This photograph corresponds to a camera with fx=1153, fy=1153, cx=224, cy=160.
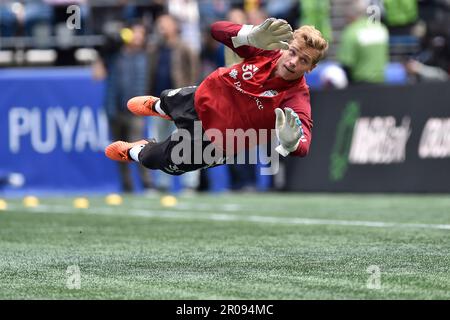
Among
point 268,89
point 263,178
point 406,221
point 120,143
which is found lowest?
point 263,178

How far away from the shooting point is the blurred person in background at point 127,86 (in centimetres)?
1619

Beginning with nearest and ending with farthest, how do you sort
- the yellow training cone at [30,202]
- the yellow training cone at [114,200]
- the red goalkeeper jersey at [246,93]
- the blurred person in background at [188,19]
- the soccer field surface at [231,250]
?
1. the soccer field surface at [231,250]
2. the red goalkeeper jersey at [246,93]
3. the yellow training cone at [30,202]
4. the yellow training cone at [114,200]
5. the blurred person in background at [188,19]

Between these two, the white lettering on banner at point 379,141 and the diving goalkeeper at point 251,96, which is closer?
the diving goalkeeper at point 251,96

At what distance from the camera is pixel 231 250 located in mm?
8289

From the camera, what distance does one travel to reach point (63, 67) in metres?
20.7

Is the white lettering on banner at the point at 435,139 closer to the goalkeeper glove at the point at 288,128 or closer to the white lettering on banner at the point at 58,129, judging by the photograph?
the white lettering on banner at the point at 58,129

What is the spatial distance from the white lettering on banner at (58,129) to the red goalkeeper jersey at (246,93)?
8239mm

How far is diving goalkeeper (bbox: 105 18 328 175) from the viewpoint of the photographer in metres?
7.64

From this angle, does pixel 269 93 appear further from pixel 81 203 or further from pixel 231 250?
pixel 81 203

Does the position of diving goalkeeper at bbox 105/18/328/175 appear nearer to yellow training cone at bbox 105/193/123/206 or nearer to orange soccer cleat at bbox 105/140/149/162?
orange soccer cleat at bbox 105/140/149/162

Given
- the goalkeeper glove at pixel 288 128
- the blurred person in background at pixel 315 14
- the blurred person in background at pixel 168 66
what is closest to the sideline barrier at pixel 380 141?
the blurred person in background at pixel 315 14

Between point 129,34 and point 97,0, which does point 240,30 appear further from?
point 97,0
